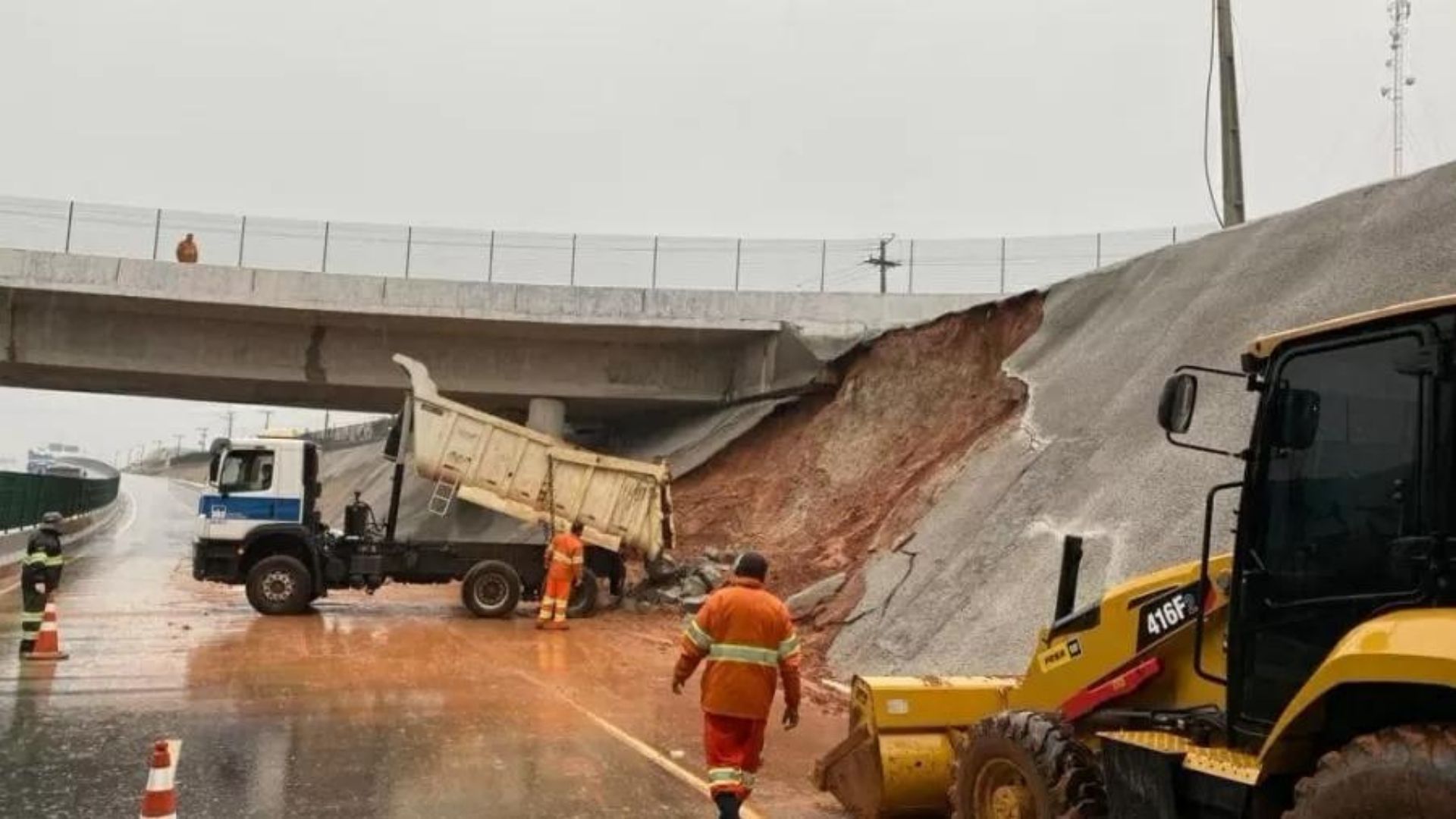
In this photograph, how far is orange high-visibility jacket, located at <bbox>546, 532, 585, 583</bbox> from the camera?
1644 cm

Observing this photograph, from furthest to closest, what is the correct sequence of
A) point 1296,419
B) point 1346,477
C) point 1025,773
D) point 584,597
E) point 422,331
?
1. point 422,331
2. point 584,597
3. point 1025,773
4. point 1296,419
5. point 1346,477

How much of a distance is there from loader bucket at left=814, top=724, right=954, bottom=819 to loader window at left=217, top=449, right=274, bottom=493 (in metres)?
13.4

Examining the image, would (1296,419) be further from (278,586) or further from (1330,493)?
(278,586)

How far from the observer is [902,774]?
5.97 meters

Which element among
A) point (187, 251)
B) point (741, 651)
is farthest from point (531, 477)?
point (741, 651)

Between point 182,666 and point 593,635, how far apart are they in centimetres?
581

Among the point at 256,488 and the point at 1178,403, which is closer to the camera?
the point at 1178,403

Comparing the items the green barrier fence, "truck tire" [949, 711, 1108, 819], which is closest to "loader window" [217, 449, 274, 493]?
the green barrier fence

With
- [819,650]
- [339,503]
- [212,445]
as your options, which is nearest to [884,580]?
[819,650]

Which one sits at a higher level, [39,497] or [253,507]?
[253,507]

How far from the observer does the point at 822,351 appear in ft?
75.5

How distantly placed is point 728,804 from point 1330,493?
3086mm

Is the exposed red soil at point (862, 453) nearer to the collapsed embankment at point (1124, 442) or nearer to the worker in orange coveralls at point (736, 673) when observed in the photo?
the collapsed embankment at point (1124, 442)

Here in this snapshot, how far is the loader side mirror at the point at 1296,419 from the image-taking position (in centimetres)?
389
